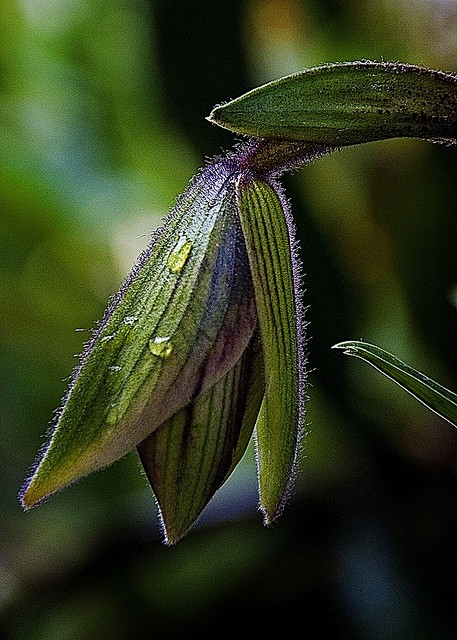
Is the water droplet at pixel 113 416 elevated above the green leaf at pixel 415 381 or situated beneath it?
situated beneath

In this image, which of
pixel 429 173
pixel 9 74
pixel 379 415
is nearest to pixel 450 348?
pixel 379 415

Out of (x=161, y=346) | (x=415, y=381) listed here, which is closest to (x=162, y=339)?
(x=161, y=346)

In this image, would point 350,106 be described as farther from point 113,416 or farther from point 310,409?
point 310,409

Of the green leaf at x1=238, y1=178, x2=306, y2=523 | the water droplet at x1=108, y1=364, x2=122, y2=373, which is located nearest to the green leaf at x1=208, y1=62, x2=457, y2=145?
the green leaf at x1=238, y1=178, x2=306, y2=523

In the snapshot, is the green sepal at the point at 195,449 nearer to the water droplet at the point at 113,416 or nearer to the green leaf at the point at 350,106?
the water droplet at the point at 113,416

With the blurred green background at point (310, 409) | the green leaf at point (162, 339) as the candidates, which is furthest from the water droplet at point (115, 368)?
the blurred green background at point (310, 409)
